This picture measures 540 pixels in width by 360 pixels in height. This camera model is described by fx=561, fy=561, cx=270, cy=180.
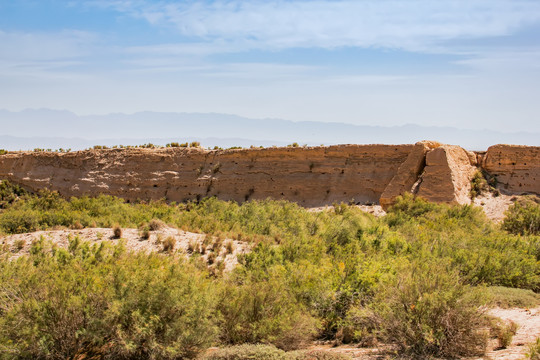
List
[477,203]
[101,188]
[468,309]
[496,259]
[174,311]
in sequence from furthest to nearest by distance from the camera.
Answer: [101,188], [477,203], [496,259], [174,311], [468,309]

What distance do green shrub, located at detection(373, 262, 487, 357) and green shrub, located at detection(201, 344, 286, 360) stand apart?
165 cm

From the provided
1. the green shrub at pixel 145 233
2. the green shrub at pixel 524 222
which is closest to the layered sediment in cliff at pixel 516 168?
the green shrub at pixel 524 222

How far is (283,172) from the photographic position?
34062mm

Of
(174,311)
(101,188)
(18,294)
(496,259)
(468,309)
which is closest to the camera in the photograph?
(468,309)

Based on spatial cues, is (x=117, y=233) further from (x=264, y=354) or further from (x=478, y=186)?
(x=478, y=186)

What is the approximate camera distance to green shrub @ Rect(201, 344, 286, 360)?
7.98 meters

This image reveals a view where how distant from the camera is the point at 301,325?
925cm

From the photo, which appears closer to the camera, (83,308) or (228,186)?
(83,308)

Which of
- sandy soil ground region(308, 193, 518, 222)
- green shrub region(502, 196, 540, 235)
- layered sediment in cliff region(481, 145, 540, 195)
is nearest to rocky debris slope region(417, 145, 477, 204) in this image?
sandy soil ground region(308, 193, 518, 222)

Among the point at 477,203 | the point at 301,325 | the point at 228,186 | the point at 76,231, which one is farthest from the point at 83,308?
the point at 228,186

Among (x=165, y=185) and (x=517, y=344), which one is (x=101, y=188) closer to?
(x=165, y=185)

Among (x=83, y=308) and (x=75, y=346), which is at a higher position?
(x=83, y=308)

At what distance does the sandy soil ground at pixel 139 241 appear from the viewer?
15.1m

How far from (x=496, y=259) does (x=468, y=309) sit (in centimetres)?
594
